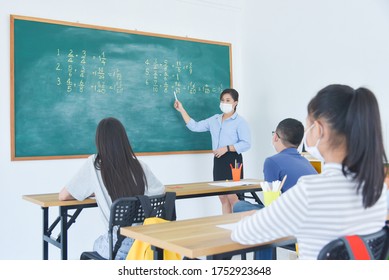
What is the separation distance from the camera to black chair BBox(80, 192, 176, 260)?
213 centimetres

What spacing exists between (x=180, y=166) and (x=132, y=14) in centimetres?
163

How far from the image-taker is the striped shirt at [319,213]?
117cm

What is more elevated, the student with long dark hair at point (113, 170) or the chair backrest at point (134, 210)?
the student with long dark hair at point (113, 170)

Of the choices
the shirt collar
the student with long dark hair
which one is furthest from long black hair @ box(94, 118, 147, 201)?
the shirt collar

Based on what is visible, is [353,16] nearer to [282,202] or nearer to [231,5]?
[231,5]

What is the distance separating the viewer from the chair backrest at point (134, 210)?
213 centimetres

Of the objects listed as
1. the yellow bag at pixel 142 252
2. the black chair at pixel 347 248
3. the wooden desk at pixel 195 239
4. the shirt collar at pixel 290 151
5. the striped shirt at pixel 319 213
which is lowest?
the yellow bag at pixel 142 252

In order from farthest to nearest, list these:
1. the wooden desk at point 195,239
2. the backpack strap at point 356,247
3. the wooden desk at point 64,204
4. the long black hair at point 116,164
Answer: the wooden desk at point 64,204
the long black hair at point 116,164
the wooden desk at point 195,239
the backpack strap at point 356,247

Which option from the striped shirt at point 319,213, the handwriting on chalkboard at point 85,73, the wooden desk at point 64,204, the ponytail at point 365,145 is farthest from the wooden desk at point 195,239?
the handwriting on chalkboard at point 85,73

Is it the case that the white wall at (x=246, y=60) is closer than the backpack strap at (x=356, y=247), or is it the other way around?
the backpack strap at (x=356, y=247)

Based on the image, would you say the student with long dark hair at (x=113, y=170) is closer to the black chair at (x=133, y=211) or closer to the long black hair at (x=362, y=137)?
the black chair at (x=133, y=211)

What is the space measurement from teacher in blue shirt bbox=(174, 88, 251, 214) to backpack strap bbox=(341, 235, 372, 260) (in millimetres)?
3193

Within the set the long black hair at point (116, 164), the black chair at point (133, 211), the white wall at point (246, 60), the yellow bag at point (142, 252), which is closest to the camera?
the yellow bag at point (142, 252)

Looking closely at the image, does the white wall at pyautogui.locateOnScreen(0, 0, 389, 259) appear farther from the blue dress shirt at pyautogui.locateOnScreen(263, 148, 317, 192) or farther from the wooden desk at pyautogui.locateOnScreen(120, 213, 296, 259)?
the wooden desk at pyautogui.locateOnScreen(120, 213, 296, 259)
